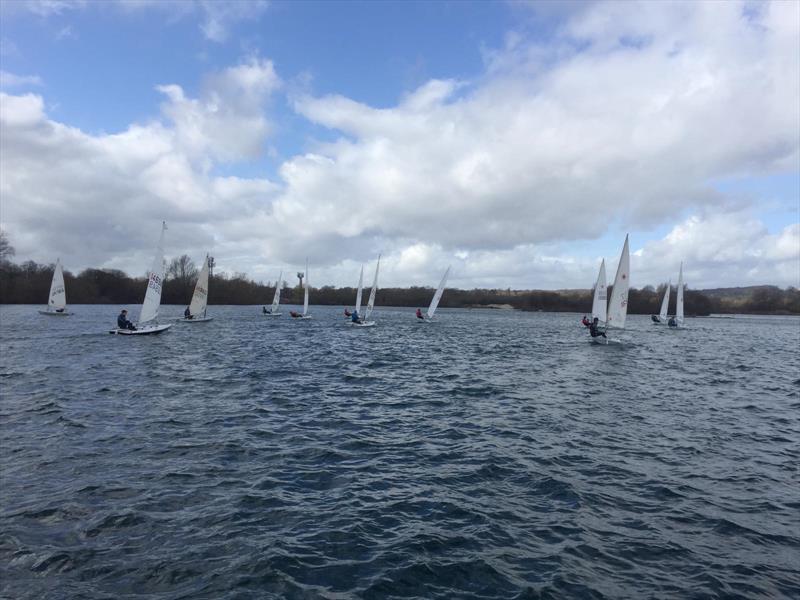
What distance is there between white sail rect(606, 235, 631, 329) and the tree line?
9919 cm

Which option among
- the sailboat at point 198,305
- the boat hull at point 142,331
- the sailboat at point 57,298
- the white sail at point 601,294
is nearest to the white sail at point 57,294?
the sailboat at point 57,298

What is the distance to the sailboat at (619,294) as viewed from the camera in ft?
115

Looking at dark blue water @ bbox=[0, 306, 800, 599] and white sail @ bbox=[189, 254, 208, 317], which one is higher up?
white sail @ bbox=[189, 254, 208, 317]

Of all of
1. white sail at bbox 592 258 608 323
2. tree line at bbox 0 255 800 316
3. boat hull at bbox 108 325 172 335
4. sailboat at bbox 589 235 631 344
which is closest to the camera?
boat hull at bbox 108 325 172 335

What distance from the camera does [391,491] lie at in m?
7.93

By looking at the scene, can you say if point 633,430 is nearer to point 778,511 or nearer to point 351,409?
point 778,511

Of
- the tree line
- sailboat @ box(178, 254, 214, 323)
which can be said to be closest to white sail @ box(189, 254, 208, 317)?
sailboat @ box(178, 254, 214, 323)

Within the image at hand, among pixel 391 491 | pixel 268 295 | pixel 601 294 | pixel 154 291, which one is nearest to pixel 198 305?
pixel 154 291

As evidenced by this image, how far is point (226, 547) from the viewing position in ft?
19.9

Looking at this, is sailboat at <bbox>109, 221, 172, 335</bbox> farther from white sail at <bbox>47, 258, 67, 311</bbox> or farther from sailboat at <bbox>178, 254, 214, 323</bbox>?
white sail at <bbox>47, 258, 67, 311</bbox>

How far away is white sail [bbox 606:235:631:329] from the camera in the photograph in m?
35.2

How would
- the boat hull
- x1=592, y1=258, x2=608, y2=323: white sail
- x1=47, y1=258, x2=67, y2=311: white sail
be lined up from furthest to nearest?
x1=47, y1=258, x2=67, y2=311: white sail, x1=592, y1=258, x2=608, y2=323: white sail, the boat hull

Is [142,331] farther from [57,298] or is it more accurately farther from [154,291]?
[57,298]

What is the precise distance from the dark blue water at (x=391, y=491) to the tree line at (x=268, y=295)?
99.6 m
